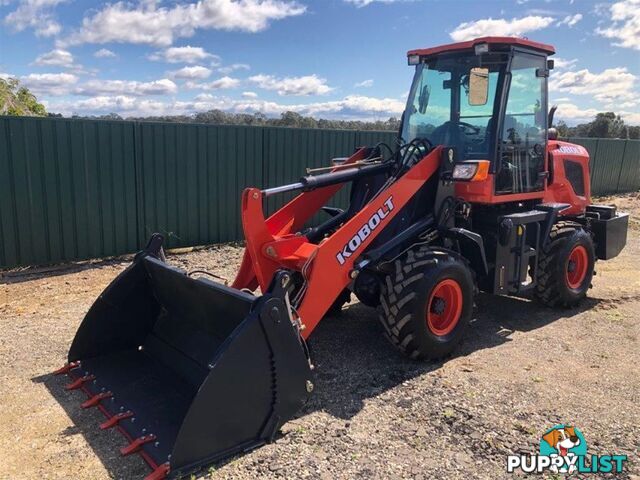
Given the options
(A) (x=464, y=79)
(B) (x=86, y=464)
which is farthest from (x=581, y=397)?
→ (B) (x=86, y=464)

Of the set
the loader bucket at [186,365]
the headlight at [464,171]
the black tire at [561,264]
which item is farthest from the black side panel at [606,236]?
the loader bucket at [186,365]

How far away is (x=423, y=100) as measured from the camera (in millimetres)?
5750

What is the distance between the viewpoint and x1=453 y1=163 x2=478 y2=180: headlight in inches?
185

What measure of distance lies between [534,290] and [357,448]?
3540 mm

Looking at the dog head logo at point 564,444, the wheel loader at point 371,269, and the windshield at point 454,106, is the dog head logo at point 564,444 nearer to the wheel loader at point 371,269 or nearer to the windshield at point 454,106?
the wheel loader at point 371,269

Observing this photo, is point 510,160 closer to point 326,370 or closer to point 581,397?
point 581,397

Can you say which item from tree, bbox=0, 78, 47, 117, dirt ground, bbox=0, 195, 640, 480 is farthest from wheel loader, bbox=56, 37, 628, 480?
tree, bbox=0, 78, 47, 117

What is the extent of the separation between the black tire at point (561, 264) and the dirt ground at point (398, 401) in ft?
0.65

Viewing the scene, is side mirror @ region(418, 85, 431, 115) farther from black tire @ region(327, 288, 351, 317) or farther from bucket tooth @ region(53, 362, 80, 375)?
bucket tooth @ region(53, 362, 80, 375)

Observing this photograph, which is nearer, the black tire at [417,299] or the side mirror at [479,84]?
the black tire at [417,299]

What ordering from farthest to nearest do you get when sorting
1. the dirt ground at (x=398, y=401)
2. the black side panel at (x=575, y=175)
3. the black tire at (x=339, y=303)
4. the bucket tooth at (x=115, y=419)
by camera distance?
the black side panel at (x=575, y=175) → the black tire at (x=339, y=303) → the bucket tooth at (x=115, y=419) → the dirt ground at (x=398, y=401)

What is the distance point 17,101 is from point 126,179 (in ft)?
30.5

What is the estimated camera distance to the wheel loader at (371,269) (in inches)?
130

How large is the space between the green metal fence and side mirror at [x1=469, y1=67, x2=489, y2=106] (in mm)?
4952
